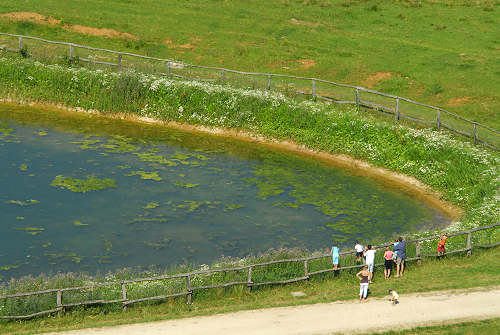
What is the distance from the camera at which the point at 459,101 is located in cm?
5619

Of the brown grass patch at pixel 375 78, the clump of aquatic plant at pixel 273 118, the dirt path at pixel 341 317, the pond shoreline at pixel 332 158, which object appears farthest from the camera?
the brown grass patch at pixel 375 78

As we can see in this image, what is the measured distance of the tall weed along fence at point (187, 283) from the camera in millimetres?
27750

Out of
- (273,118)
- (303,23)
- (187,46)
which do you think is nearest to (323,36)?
(303,23)

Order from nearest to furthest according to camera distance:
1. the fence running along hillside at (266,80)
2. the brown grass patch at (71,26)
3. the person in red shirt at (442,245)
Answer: the person in red shirt at (442,245) → the fence running along hillside at (266,80) → the brown grass patch at (71,26)

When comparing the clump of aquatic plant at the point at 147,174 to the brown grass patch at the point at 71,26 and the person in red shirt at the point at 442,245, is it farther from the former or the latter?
the brown grass patch at the point at 71,26

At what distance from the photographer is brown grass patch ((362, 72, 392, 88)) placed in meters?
59.7

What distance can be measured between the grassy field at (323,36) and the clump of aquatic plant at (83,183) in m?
23.6

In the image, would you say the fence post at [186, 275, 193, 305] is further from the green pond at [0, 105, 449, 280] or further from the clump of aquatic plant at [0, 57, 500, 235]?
the clump of aquatic plant at [0, 57, 500, 235]

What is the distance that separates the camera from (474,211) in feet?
129

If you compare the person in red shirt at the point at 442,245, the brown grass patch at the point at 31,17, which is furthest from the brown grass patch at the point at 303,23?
the person in red shirt at the point at 442,245

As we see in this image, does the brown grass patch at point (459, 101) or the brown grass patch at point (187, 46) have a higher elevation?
the brown grass patch at point (187, 46)

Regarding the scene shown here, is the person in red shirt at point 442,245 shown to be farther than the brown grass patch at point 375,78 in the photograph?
No

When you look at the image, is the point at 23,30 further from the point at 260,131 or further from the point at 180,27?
the point at 260,131

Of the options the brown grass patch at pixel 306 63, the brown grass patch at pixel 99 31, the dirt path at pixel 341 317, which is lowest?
the dirt path at pixel 341 317
